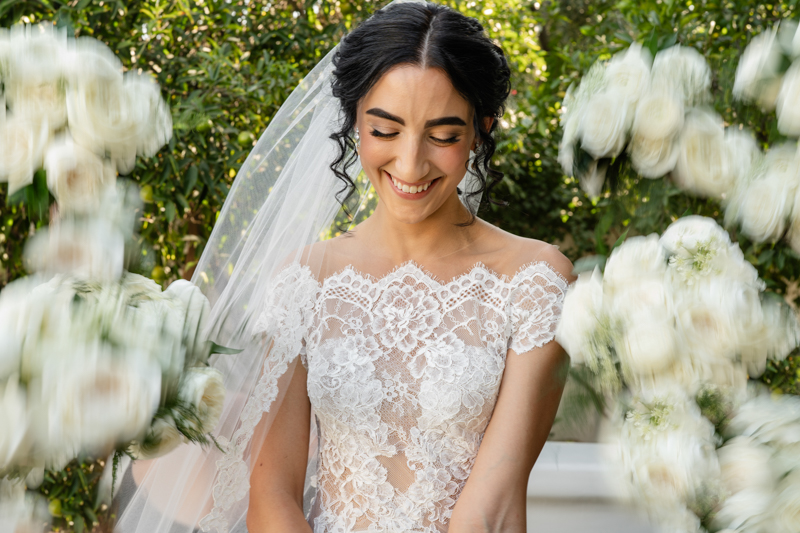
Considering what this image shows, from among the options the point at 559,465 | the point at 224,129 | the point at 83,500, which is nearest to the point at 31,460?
the point at 224,129

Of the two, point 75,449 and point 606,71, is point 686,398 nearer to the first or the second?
point 606,71

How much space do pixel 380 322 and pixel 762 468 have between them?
4.52ft

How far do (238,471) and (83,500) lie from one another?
150 centimetres

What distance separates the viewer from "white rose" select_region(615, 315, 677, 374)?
0.85 m

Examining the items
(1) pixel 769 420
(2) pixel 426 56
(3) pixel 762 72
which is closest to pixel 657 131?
(3) pixel 762 72

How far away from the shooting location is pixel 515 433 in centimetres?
184

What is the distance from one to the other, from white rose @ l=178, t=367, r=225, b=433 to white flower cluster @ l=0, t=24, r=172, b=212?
0.82 feet

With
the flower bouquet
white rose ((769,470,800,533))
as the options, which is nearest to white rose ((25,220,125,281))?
the flower bouquet

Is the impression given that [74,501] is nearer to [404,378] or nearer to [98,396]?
[404,378]

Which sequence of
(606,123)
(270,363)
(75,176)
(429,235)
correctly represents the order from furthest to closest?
1. (429,235)
2. (270,363)
3. (606,123)
4. (75,176)

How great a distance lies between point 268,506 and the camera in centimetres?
186

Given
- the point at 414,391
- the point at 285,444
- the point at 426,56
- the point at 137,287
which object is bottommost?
the point at 285,444

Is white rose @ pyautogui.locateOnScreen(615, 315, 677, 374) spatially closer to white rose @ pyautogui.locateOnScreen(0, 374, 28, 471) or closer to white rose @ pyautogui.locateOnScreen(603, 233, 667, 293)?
white rose @ pyautogui.locateOnScreen(603, 233, 667, 293)

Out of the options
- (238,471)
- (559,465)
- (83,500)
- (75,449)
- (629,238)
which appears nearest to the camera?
(75,449)
